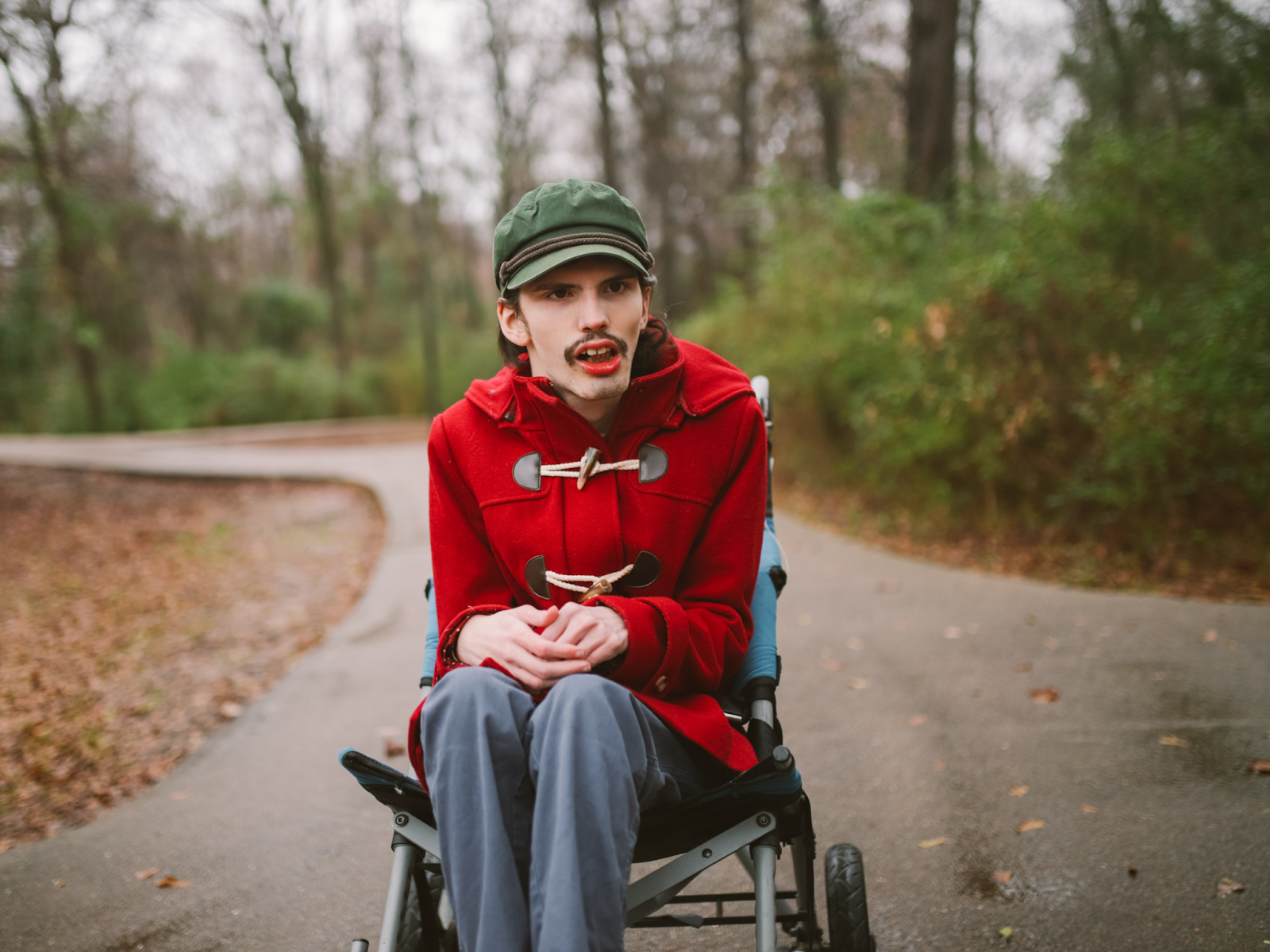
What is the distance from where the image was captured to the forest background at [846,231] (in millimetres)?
5809

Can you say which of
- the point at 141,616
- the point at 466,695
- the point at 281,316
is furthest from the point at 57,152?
the point at 281,316

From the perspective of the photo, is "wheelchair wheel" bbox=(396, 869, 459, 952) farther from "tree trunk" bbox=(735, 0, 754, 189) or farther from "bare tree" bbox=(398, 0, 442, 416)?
"bare tree" bbox=(398, 0, 442, 416)

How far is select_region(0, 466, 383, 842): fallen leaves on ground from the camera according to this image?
4.12 meters

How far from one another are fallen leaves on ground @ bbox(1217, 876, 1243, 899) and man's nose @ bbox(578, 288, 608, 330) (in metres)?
2.30

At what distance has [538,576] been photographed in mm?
2078

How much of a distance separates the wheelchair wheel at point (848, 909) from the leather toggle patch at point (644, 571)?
84cm

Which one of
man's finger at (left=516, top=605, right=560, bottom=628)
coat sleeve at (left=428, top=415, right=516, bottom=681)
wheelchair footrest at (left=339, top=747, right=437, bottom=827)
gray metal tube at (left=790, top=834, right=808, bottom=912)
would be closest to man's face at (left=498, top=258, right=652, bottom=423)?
coat sleeve at (left=428, top=415, right=516, bottom=681)

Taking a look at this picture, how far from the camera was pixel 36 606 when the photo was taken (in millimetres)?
6883

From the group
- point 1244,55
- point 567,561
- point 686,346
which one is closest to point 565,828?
point 567,561

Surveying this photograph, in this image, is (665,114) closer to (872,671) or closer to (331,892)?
Answer: (872,671)

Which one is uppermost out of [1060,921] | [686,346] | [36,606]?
[686,346]

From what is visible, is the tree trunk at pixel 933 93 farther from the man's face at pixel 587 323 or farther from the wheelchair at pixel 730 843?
the wheelchair at pixel 730 843

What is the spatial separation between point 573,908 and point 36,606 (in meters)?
6.92

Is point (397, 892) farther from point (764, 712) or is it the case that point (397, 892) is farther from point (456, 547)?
point (764, 712)
